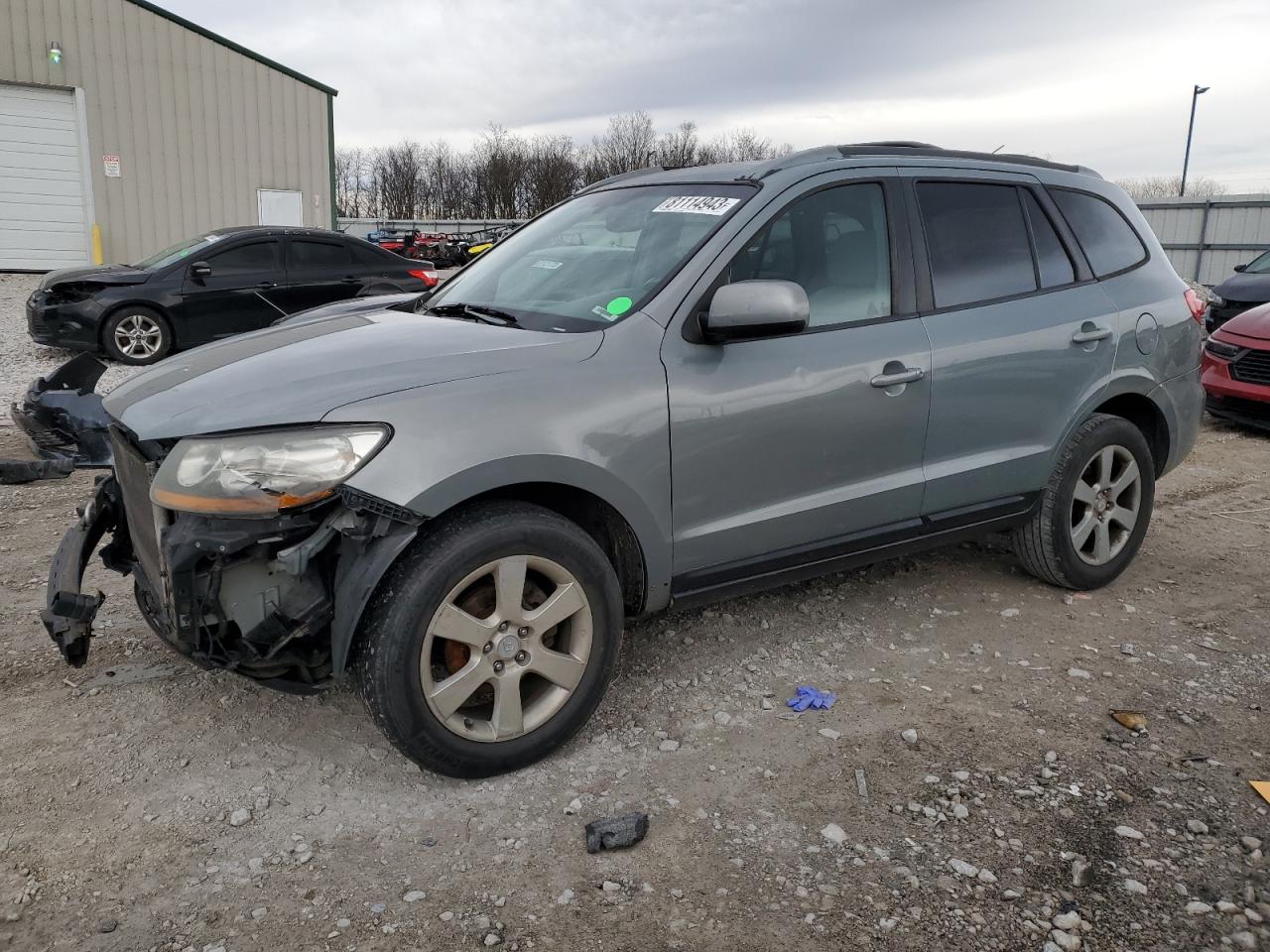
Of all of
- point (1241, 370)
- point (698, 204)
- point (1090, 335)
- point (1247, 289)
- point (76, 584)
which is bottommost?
point (76, 584)

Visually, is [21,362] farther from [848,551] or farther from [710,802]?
[710,802]

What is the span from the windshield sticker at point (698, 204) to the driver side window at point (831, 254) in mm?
177

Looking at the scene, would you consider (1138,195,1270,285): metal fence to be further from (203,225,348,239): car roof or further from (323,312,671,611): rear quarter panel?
(323,312,671,611): rear quarter panel

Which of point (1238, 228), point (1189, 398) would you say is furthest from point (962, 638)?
point (1238, 228)

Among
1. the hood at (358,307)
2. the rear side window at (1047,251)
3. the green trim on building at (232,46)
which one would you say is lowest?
the hood at (358,307)

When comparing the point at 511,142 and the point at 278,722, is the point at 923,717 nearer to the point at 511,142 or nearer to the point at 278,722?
the point at 278,722

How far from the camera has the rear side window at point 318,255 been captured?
11.0 m

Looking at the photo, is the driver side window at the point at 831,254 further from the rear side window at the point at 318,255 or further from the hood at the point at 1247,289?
the hood at the point at 1247,289

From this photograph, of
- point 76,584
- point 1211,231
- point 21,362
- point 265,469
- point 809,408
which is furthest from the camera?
point 1211,231

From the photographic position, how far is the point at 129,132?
66.2 feet

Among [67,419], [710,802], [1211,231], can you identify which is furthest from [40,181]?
[1211,231]

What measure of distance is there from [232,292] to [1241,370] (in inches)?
380

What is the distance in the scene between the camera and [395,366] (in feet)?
9.40

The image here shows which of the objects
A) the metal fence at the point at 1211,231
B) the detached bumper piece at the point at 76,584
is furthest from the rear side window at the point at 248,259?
the metal fence at the point at 1211,231
